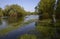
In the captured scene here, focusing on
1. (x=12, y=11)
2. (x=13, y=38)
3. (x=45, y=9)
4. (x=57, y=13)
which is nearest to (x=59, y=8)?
(x=57, y=13)

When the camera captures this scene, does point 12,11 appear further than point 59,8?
Yes

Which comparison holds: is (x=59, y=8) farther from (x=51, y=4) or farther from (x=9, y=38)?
(x=9, y=38)

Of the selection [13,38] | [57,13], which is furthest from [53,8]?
[13,38]

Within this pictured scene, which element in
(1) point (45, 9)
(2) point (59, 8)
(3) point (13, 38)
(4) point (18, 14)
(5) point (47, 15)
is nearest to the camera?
(3) point (13, 38)

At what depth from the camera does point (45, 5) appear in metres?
46.9

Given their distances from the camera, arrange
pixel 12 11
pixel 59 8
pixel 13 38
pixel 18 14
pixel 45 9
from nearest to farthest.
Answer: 1. pixel 13 38
2. pixel 59 8
3. pixel 45 9
4. pixel 12 11
5. pixel 18 14

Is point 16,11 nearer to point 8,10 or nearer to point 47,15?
point 8,10

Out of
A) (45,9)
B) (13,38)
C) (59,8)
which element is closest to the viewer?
(13,38)

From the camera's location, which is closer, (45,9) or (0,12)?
(45,9)

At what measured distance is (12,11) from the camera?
3558 inches

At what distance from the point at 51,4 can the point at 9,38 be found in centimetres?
3243

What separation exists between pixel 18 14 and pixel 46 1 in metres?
53.2

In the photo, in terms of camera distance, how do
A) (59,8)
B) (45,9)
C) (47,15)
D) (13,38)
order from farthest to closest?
(45,9), (47,15), (59,8), (13,38)

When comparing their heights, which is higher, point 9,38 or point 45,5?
point 45,5
